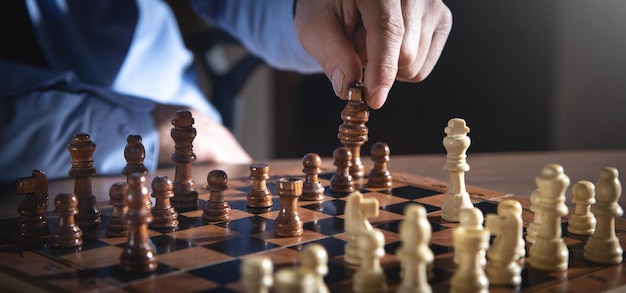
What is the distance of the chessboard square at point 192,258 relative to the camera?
4.26 ft

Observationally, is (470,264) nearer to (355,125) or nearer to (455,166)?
(455,166)

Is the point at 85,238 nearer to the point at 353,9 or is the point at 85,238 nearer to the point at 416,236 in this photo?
the point at 416,236

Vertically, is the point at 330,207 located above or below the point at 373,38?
below

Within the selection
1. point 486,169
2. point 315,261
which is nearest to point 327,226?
point 315,261

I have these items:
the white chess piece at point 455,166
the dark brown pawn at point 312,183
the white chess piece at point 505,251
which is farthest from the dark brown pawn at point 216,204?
the white chess piece at point 505,251

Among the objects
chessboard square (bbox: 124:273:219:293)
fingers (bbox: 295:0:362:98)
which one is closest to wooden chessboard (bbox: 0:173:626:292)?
chessboard square (bbox: 124:273:219:293)

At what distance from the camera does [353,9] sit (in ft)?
6.47

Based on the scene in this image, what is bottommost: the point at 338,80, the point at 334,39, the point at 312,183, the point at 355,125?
the point at 312,183

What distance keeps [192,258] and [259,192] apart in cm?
43

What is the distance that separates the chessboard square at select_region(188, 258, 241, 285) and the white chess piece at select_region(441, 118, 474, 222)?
536mm

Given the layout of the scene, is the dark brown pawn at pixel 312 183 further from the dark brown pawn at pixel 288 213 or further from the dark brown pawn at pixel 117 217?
the dark brown pawn at pixel 117 217

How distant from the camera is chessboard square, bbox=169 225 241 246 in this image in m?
1.46

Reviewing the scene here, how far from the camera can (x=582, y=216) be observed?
1544mm

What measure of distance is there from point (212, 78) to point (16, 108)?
105 centimetres
